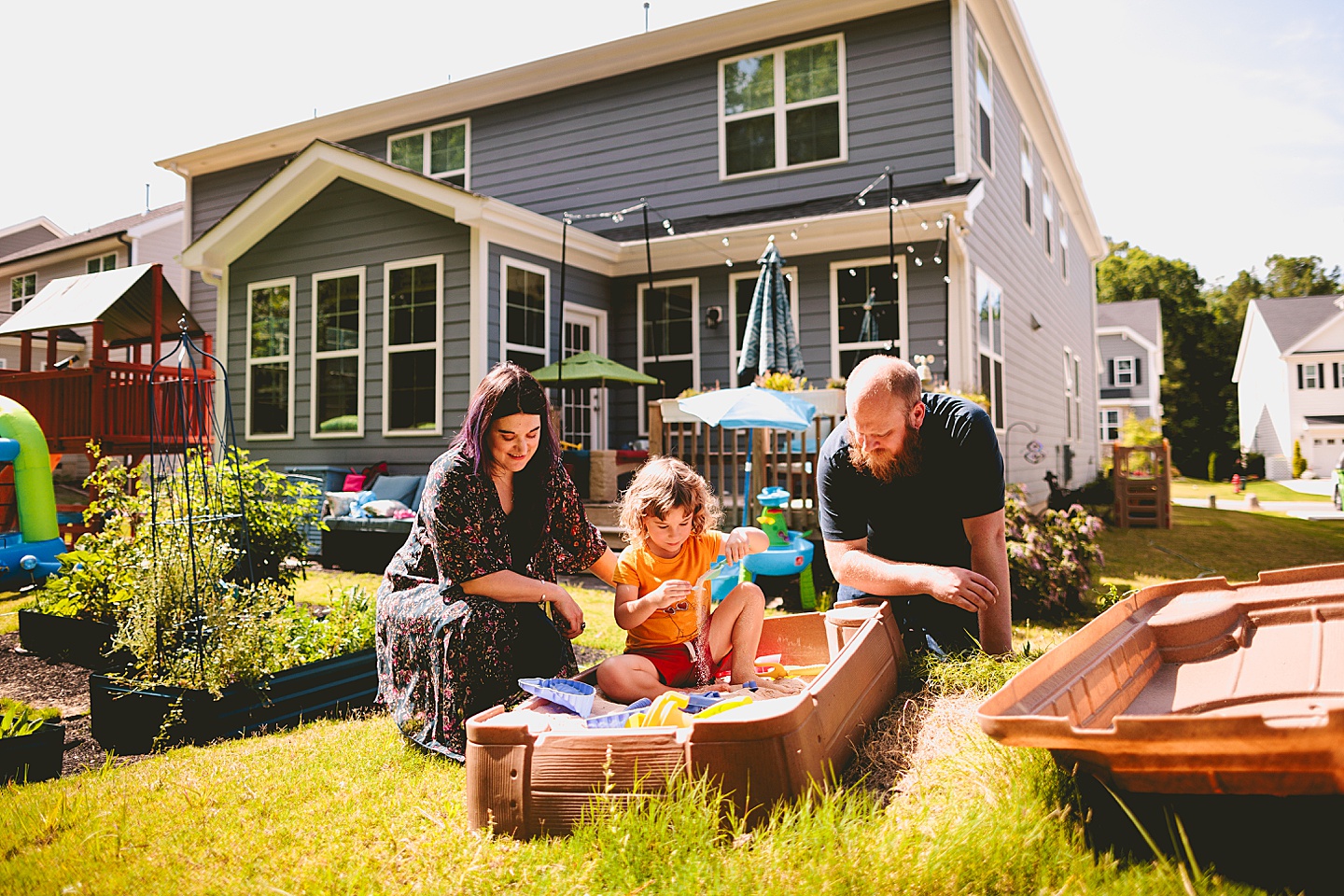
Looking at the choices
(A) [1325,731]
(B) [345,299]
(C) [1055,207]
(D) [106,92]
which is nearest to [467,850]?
(A) [1325,731]

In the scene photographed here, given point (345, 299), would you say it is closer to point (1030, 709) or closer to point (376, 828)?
point (376, 828)

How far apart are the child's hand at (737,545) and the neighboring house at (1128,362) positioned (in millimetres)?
39194

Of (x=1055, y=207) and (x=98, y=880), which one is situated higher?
(x=1055, y=207)

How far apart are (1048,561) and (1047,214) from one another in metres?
12.2

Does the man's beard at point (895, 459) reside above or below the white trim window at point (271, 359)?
below

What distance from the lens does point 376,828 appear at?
8.01 ft

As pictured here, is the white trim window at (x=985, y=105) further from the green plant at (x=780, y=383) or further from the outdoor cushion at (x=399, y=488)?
the outdoor cushion at (x=399, y=488)

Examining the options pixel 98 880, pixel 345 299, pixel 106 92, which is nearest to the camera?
pixel 98 880

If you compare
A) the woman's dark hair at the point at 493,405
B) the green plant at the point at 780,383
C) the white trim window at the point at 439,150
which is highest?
the white trim window at the point at 439,150

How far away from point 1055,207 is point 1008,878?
18.4 metres

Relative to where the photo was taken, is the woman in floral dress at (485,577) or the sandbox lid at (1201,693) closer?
the sandbox lid at (1201,693)

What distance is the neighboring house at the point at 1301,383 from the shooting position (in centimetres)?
3309

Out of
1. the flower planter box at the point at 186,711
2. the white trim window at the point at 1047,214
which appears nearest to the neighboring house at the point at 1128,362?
the white trim window at the point at 1047,214

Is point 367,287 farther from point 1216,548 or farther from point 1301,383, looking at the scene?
point 1301,383
